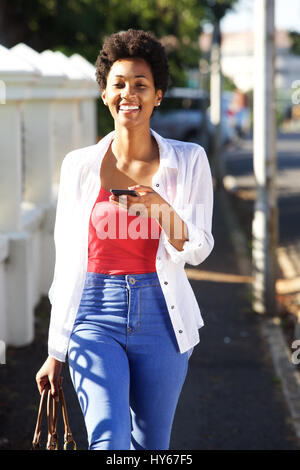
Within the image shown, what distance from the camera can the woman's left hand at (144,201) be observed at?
9.14 ft

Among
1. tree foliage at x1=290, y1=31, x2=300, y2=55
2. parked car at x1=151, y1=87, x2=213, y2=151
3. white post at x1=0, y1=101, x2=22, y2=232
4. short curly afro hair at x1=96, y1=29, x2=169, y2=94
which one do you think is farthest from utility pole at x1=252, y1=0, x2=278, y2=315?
parked car at x1=151, y1=87, x2=213, y2=151

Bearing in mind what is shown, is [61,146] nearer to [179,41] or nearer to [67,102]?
[67,102]

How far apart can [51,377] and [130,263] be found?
0.50m

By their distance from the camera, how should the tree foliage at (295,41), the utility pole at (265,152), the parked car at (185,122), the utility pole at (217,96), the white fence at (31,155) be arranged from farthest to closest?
the parked car at (185,122)
the utility pole at (217,96)
the tree foliage at (295,41)
the utility pole at (265,152)
the white fence at (31,155)

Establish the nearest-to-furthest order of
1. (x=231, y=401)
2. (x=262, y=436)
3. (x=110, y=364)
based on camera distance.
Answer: (x=110, y=364) < (x=262, y=436) < (x=231, y=401)

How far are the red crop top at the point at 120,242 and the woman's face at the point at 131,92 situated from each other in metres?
0.32

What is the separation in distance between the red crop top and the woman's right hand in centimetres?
37

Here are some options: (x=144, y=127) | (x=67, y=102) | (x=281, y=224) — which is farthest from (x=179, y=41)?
(x=144, y=127)

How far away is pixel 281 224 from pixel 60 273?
11546mm

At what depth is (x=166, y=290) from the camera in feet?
9.78

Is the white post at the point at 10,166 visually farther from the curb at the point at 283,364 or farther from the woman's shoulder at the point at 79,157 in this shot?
the woman's shoulder at the point at 79,157

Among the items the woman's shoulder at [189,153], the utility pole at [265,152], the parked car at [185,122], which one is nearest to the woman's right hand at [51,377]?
the woman's shoulder at [189,153]

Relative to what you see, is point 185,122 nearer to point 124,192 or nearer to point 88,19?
point 88,19

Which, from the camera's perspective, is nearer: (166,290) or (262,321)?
(166,290)
